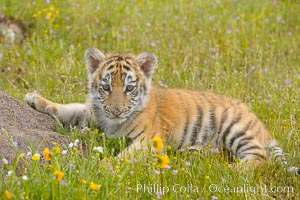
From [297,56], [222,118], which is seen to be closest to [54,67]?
[222,118]

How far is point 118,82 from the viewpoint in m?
7.57

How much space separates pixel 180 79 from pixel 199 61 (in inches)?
39.4

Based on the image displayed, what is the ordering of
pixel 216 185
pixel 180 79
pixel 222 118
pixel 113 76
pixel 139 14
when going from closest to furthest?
pixel 216 185 → pixel 113 76 → pixel 222 118 → pixel 180 79 → pixel 139 14

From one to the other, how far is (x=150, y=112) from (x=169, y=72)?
2579mm

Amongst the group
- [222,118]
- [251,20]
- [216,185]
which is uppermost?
[251,20]

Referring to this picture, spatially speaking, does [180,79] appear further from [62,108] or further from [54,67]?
[62,108]

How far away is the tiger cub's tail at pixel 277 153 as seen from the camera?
671 cm

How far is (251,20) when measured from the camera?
41.3 feet

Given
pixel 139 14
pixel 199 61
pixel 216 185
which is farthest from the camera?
pixel 139 14

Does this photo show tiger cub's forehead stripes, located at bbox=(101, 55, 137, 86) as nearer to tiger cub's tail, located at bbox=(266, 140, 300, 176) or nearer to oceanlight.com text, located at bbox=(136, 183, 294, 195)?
tiger cub's tail, located at bbox=(266, 140, 300, 176)

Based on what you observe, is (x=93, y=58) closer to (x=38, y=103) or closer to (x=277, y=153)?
(x=38, y=103)

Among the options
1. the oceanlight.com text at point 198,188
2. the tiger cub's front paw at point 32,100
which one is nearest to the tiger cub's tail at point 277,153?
the oceanlight.com text at point 198,188

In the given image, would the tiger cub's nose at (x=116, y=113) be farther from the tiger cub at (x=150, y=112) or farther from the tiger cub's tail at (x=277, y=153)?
the tiger cub's tail at (x=277, y=153)

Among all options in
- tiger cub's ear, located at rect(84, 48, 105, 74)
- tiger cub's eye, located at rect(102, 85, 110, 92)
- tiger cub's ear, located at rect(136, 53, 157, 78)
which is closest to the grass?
tiger cub's eye, located at rect(102, 85, 110, 92)
